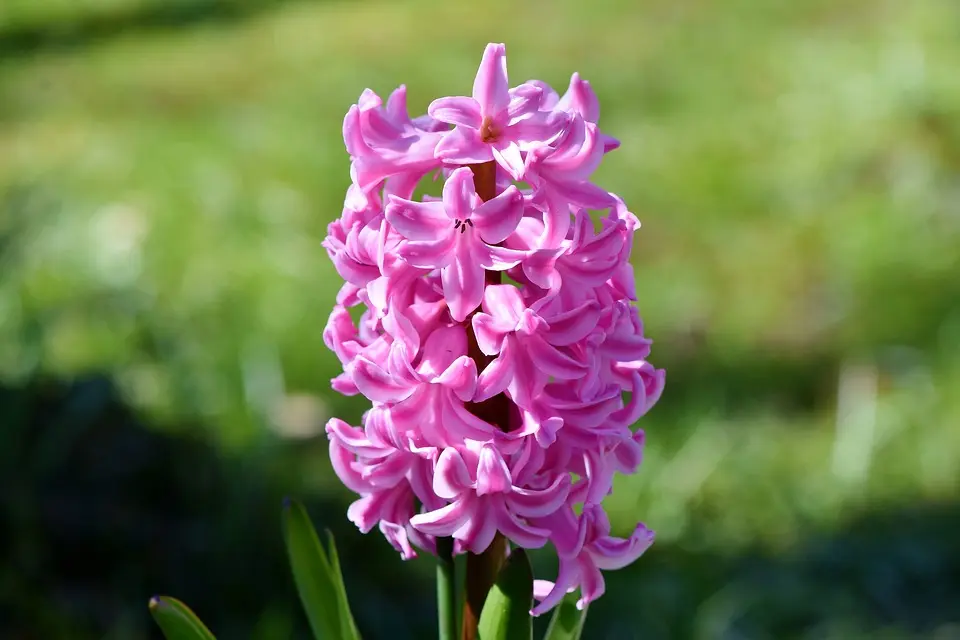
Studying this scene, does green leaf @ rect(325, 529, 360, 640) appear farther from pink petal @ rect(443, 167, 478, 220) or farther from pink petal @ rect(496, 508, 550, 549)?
pink petal @ rect(443, 167, 478, 220)

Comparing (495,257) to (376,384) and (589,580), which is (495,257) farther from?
(589,580)

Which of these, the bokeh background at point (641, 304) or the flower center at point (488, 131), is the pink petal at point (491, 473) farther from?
the bokeh background at point (641, 304)

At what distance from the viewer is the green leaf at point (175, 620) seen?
892 millimetres

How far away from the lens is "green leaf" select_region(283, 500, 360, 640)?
3.20 ft

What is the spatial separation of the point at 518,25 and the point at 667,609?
4.16 m

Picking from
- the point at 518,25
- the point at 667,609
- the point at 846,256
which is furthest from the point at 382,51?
the point at 667,609

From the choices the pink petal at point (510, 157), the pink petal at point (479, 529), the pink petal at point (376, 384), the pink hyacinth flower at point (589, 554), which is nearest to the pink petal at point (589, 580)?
the pink hyacinth flower at point (589, 554)

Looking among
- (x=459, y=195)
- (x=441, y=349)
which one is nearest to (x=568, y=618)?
(x=441, y=349)

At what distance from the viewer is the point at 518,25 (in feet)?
19.1

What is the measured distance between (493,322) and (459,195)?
9 cm

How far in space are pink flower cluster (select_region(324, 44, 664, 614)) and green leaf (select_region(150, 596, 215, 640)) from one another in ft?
0.50

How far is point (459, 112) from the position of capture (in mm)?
849

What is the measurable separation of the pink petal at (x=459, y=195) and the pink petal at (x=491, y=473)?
0.56 ft

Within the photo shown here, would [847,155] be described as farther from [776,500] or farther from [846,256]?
[776,500]
